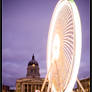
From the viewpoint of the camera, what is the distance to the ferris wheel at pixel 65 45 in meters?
8.41

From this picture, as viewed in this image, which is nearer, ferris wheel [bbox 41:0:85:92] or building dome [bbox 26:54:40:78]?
ferris wheel [bbox 41:0:85:92]

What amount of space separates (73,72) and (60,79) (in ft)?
5.14

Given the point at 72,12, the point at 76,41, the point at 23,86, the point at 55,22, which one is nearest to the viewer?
the point at 76,41

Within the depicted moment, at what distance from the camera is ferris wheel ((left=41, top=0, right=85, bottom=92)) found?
8.41 meters

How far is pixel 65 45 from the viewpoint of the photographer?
32.2ft

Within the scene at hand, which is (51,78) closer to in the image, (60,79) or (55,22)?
(60,79)

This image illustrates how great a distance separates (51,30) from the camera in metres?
12.0

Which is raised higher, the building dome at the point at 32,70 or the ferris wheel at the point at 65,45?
the building dome at the point at 32,70

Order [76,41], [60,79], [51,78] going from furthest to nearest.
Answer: [51,78], [60,79], [76,41]

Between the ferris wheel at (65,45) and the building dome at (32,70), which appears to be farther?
the building dome at (32,70)

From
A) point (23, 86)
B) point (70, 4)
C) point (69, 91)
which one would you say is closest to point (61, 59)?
point (69, 91)

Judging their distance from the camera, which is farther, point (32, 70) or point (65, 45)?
A: point (32, 70)

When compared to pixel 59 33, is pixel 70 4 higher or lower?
higher

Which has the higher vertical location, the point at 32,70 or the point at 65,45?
the point at 32,70
